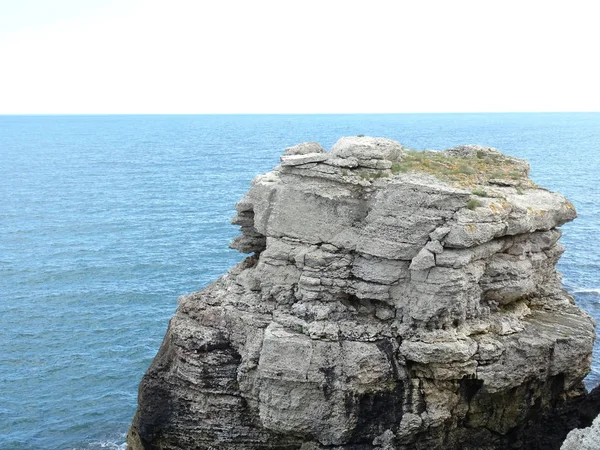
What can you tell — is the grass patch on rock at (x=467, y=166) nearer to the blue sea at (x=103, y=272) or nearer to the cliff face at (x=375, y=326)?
the cliff face at (x=375, y=326)

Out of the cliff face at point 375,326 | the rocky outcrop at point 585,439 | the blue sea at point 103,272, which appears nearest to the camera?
the rocky outcrop at point 585,439

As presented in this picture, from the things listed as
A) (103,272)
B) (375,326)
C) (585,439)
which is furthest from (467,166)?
(103,272)

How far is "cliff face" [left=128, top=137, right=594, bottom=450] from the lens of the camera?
27.8 m

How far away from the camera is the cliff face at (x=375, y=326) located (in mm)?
27812

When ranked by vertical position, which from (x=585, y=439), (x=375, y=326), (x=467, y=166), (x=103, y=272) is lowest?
(x=103, y=272)

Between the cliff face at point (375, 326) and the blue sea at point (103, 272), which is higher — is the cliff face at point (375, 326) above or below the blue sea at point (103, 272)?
above

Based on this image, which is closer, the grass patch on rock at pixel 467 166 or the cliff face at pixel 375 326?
the cliff face at pixel 375 326

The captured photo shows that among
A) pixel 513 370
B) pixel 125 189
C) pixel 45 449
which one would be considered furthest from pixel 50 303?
pixel 125 189

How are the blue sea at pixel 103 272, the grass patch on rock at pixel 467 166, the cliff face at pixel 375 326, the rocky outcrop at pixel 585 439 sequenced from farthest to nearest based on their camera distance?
the blue sea at pixel 103 272 < the grass patch on rock at pixel 467 166 < the cliff face at pixel 375 326 < the rocky outcrop at pixel 585 439

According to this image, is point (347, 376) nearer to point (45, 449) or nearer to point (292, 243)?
point (292, 243)

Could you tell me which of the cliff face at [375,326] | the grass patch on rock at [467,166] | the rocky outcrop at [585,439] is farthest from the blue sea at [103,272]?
the rocky outcrop at [585,439]

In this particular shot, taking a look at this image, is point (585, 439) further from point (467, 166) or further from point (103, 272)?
point (103, 272)

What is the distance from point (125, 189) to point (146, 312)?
5633 cm

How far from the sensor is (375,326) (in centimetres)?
2898
